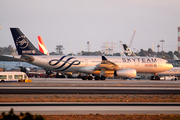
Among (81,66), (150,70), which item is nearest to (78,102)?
(81,66)

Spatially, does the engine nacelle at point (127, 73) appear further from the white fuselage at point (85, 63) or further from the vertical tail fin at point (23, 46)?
the vertical tail fin at point (23, 46)

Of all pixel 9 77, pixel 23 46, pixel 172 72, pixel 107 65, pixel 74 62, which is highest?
pixel 23 46

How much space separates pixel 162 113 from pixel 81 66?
3038 centimetres

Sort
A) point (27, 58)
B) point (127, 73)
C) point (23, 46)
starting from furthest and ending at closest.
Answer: point (23, 46) < point (27, 58) < point (127, 73)

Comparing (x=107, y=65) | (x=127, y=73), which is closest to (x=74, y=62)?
(x=107, y=65)

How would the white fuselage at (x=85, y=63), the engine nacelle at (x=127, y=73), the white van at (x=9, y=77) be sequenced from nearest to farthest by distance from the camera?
1. the white van at (x=9, y=77)
2. the engine nacelle at (x=127, y=73)
3. the white fuselage at (x=85, y=63)

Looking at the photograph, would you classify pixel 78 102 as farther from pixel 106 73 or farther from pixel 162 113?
pixel 106 73

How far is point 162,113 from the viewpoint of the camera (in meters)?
13.5

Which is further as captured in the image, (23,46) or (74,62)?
(23,46)

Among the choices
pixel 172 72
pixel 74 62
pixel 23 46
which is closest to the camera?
pixel 74 62

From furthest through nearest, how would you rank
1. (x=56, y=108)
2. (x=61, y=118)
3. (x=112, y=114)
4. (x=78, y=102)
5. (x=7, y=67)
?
1. (x=7, y=67)
2. (x=78, y=102)
3. (x=56, y=108)
4. (x=112, y=114)
5. (x=61, y=118)

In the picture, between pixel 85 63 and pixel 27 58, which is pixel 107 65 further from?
pixel 27 58

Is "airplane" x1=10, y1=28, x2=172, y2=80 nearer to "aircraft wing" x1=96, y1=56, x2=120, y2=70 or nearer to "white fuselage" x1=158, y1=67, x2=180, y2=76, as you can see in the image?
"aircraft wing" x1=96, y1=56, x2=120, y2=70

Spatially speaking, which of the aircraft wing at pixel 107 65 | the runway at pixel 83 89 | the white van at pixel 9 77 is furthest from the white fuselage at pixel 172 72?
the white van at pixel 9 77
